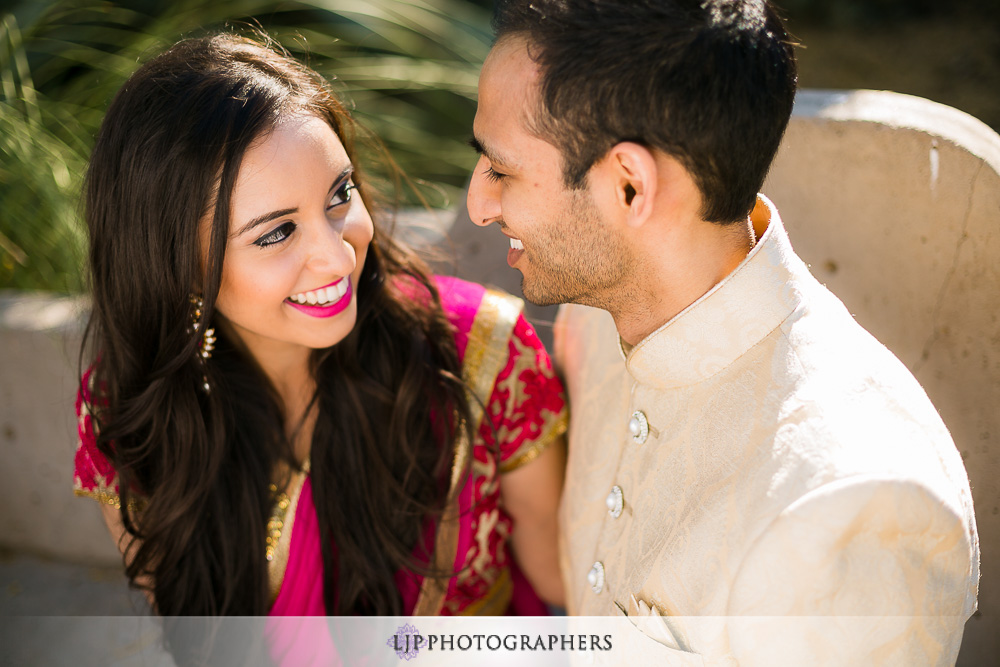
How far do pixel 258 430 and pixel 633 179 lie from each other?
1.08 metres

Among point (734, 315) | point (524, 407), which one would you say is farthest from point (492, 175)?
point (524, 407)

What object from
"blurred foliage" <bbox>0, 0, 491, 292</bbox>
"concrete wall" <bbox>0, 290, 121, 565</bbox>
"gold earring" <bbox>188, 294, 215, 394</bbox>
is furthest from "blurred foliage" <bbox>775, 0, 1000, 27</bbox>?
"concrete wall" <bbox>0, 290, 121, 565</bbox>

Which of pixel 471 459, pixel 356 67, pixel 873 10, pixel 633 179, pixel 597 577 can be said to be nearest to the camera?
pixel 633 179

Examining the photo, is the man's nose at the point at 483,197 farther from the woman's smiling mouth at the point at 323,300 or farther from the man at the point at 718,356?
the woman's smiling mouth at the point at 323,300

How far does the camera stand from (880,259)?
1.64 metres

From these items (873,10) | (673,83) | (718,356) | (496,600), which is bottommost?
(496,600)

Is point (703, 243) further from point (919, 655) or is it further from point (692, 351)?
point (919, 655)

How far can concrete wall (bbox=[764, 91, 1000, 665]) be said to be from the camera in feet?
4.76

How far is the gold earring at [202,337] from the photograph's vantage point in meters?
1.52

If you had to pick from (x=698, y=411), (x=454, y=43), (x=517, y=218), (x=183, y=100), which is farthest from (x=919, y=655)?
(x=454, y=43)

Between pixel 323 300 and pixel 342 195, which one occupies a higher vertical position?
pixel 342 195

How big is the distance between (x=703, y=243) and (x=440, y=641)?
1153 millimetres

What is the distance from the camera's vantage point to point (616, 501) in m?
1.33

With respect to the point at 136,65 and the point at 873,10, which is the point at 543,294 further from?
the point at 873,10
